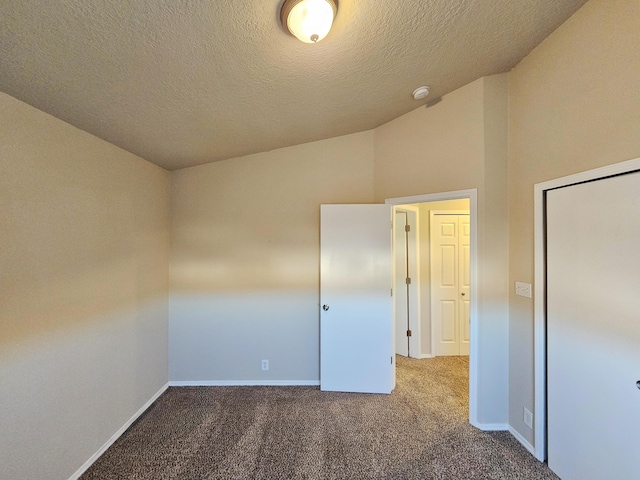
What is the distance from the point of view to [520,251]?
197cm

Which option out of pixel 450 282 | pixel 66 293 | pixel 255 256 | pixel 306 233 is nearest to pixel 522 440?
pixel 450 282

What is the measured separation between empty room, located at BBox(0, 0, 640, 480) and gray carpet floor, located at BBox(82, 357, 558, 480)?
0.02 m

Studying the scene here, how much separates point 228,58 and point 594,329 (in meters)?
2.49

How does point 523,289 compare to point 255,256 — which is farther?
point 255,256

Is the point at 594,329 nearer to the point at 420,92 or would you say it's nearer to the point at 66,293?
the point at 420,92

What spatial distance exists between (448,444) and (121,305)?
9.13ft

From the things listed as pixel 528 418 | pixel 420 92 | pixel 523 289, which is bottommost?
pixel 528 418

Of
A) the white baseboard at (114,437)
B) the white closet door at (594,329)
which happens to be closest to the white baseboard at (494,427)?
the white closet door at (594,329)

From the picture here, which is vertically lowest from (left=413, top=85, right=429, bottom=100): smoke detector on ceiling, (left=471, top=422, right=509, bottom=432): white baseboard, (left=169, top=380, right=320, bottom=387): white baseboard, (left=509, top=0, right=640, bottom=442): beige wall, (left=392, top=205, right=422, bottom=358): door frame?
(left=169, top=380, right=320, bottom=387): white baseboard

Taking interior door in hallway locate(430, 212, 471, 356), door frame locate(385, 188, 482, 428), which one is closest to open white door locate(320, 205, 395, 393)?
door frame locate(385, 188, 482, 428)

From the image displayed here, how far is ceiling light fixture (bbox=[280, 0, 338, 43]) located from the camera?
1094 mm

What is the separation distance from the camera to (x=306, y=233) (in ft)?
9.32

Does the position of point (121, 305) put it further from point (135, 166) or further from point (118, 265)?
point (135, 166)

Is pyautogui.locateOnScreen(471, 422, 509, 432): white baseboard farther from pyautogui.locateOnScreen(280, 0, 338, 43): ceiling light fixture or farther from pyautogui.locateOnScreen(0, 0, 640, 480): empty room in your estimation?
pyautogui.locateOnScreen(280, 0, 338, 43): ceiling light fixture
